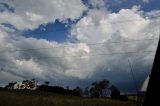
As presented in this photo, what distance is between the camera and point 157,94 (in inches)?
121

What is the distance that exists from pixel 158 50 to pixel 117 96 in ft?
304

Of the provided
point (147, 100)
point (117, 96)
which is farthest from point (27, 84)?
point (147, 100)

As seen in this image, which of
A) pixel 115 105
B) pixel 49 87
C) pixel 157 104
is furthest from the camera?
pixel 49 87

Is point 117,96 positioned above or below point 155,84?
above

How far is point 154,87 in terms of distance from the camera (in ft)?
10.1

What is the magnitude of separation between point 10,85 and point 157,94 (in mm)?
131917

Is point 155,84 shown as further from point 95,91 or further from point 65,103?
point 95,91

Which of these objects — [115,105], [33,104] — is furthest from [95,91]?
[33,104]

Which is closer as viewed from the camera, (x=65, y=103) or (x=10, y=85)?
(x=65, y=103)

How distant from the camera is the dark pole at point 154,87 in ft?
10.0

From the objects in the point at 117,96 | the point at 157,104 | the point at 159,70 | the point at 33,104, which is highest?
the point at 117,96

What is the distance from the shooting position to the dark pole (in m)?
3.06

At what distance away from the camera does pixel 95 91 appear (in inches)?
5374

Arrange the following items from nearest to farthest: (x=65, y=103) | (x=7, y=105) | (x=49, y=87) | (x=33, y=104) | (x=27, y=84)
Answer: (x=7, y=105) < (x=33, y=104) < (x=65, y=103) < (x=49, y=87) < (x=27, y=84)
